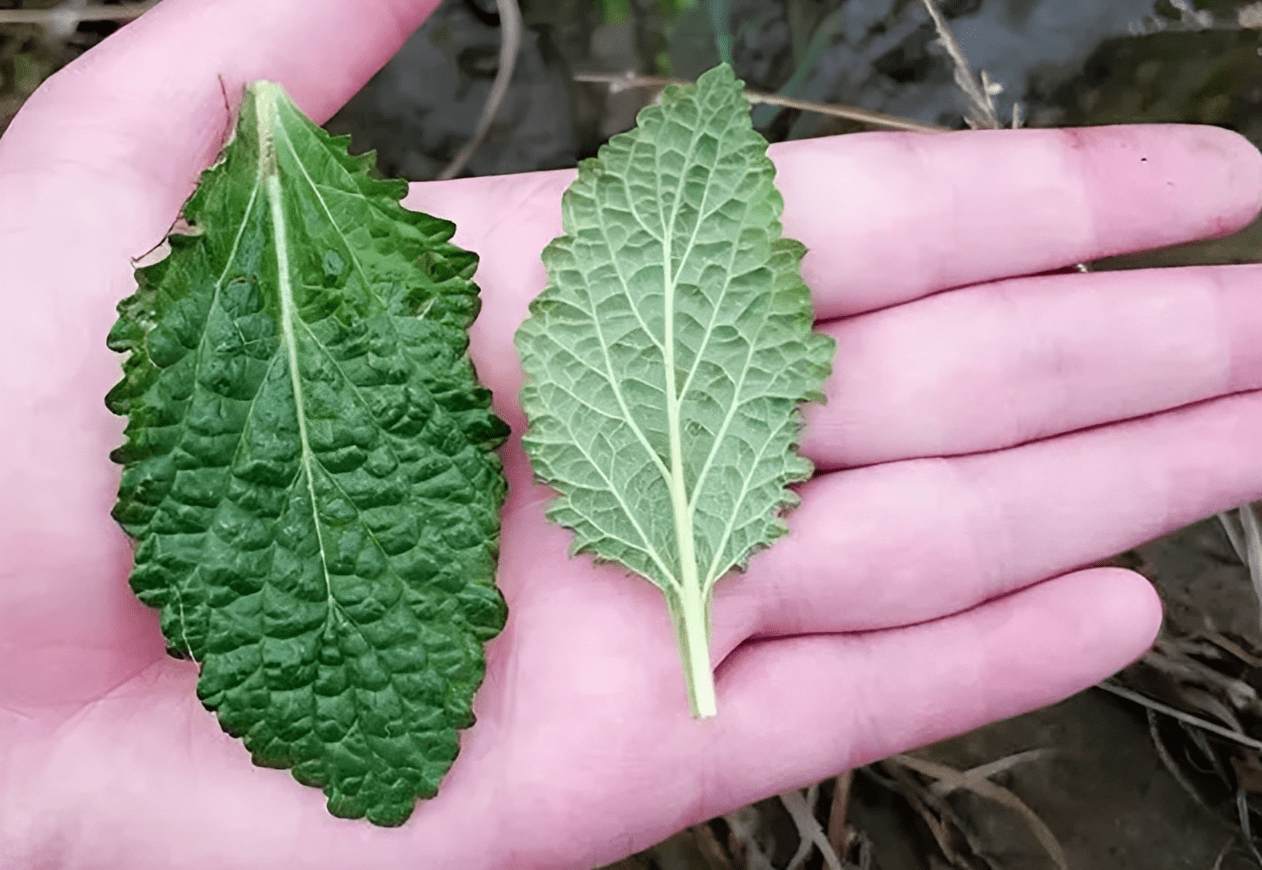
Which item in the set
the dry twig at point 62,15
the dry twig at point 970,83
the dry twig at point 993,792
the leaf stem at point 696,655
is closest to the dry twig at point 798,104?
the dry twig at point 970,83

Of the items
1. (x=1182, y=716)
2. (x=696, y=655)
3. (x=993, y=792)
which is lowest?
(x=993, y=792)

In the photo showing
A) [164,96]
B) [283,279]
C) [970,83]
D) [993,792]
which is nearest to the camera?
[283,279]

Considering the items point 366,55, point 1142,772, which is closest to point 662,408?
point 366,55

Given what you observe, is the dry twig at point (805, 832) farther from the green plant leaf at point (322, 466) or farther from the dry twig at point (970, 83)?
the dry twig at point (970, 83)

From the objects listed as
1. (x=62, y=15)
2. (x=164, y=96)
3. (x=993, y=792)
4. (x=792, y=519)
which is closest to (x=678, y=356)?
(x=792, y=519)

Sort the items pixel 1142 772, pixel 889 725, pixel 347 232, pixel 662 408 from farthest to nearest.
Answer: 1. pixel 1142 772
2. pixel 889 725
3. pixel 662 408
4. pixel 347 232

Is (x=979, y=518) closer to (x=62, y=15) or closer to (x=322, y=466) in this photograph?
(x=322, y=466)

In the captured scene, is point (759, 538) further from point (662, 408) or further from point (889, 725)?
point (889, 725)
